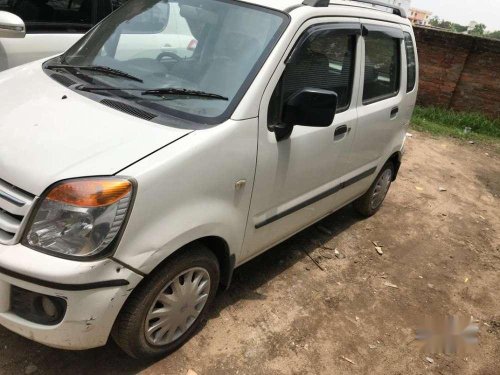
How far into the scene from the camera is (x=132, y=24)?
3.05m

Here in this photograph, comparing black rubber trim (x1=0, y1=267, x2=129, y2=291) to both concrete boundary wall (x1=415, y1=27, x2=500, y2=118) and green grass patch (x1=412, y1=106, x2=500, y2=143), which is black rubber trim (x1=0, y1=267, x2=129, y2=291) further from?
concrete boundary wall (x1=415, y1=27, x2=500, y2=118)

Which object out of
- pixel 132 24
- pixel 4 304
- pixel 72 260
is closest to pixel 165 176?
pixel 72 260

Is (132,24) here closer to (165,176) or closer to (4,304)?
(165,176)

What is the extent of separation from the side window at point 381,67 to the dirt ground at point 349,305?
132 centimetres

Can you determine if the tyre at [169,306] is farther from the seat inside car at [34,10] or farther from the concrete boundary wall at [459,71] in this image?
the concrete boundary wall at [459,71]

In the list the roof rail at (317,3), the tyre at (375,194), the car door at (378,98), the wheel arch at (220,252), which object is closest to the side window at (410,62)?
the car door at (378,98)

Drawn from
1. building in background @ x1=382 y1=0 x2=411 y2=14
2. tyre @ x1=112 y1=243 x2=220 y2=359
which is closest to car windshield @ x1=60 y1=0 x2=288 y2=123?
tyre @ x1=112 y1=243 x2=220 y2=359

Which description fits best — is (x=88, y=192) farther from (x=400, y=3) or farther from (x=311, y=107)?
(x=400, y=3)

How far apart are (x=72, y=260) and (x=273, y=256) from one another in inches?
81.3

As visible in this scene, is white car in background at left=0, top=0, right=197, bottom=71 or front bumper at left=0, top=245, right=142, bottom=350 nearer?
front bumper at left=0, top=245, right=142, bottom=350

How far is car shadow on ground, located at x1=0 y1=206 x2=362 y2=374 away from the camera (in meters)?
2.45

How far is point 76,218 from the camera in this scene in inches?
77.6

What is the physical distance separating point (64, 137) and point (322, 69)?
5.49ft

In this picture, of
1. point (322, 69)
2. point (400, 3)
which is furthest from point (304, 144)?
point (400, 3)
